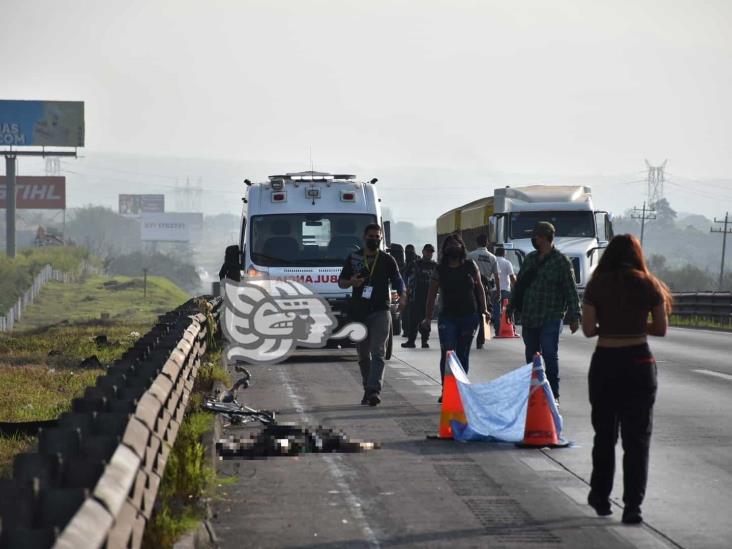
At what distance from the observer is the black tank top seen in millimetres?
15445

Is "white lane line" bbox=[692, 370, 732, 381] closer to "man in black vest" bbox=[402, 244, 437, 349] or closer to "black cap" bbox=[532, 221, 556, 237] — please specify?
"man in black vest" bbox=[402, 244, 437, 349]

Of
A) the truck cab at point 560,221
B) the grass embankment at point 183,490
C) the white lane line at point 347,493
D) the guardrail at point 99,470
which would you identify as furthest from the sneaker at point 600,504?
the truck cab at point 560,221

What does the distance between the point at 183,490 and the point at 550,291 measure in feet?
20.1

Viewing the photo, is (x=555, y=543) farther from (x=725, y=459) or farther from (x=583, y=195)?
(x=583, y=195)

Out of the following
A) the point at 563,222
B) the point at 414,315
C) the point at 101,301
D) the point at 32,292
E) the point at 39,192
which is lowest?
the point at 101,301

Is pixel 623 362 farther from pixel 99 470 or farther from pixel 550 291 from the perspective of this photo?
pixel 550 291

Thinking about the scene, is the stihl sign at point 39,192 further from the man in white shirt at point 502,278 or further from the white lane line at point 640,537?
the white lane line at point 640,537

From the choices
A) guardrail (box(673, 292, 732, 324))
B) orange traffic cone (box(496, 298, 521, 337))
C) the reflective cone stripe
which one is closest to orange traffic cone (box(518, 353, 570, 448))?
the reflective cone stripe

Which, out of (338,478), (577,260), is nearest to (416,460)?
(338,478)

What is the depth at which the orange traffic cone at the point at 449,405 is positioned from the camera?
12422 millimetres

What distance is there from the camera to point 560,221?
1501 inches

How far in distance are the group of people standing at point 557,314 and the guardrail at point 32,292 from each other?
4065 cm

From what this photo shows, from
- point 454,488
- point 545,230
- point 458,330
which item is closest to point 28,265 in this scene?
point 458,330

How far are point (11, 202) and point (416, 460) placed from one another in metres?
107
